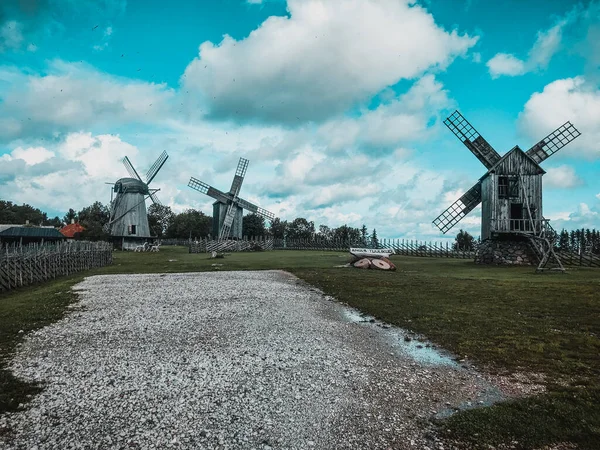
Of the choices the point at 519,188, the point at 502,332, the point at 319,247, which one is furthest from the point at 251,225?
the point at 502,332

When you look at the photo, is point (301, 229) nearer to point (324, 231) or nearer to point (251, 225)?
point (324, 231)

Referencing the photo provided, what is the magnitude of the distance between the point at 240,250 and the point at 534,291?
172 feet

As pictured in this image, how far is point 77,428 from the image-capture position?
538 cm

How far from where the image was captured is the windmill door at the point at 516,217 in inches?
1325

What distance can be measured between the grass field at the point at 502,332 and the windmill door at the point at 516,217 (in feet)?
48.1

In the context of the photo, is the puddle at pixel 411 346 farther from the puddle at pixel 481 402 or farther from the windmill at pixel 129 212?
the windmill at pixel 129 212

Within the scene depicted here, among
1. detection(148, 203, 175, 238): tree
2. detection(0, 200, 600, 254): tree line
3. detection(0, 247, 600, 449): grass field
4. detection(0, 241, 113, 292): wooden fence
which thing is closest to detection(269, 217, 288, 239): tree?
detection(0, 200, 600, 254): tree line

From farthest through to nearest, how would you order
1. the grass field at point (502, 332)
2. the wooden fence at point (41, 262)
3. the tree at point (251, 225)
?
the tree at point (251, 225) < the wooden fence at point (41, 262) < the grass field at point (502, 332)

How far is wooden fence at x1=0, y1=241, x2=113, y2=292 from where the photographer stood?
783 inches

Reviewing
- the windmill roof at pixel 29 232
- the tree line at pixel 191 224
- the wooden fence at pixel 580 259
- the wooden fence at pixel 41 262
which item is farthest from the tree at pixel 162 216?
the wooden fence at pixel 580 259

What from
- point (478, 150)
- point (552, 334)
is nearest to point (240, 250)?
point (478, 150)

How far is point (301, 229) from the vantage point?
127m

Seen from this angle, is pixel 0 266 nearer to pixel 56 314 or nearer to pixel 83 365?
pixel 56 314

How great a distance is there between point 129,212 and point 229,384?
6339 centimetres
